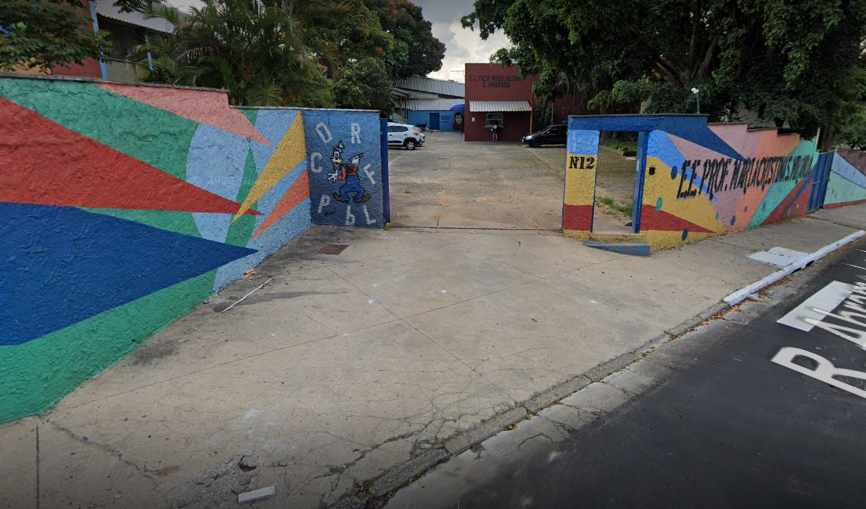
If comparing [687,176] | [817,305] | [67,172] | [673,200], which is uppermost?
[67,172]

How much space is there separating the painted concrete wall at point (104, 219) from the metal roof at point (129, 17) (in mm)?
10015

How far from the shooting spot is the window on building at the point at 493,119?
36438 mm

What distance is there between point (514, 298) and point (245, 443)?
12.7 feet

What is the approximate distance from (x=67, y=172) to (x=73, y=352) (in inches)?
57.2

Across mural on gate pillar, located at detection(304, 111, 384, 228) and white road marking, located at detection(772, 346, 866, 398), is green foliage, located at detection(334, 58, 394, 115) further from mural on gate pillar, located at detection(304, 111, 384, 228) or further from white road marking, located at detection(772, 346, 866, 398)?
white road marking, located at detection(772, 346, 866, 398)

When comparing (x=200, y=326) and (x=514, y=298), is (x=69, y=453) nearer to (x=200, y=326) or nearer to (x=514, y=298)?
(x=200, y=326)

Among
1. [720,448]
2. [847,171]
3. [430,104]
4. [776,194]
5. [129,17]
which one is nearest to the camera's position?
[720,448]

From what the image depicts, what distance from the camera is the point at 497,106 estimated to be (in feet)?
116

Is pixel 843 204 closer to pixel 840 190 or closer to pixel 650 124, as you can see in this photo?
pixel 840 190

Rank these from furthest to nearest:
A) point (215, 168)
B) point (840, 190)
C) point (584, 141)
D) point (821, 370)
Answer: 1. point (840, 190)
2. point (584, 141)
3. point (215, 168)
4. point (821, 370)

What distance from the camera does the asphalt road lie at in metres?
3.12

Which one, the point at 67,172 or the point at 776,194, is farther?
the point at 776,194

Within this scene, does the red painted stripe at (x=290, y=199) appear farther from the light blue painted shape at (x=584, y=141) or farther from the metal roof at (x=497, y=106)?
the metal roof at (x=497, y=106)

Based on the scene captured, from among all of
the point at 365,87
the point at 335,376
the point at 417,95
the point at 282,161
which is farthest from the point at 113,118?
the point at 417,95
